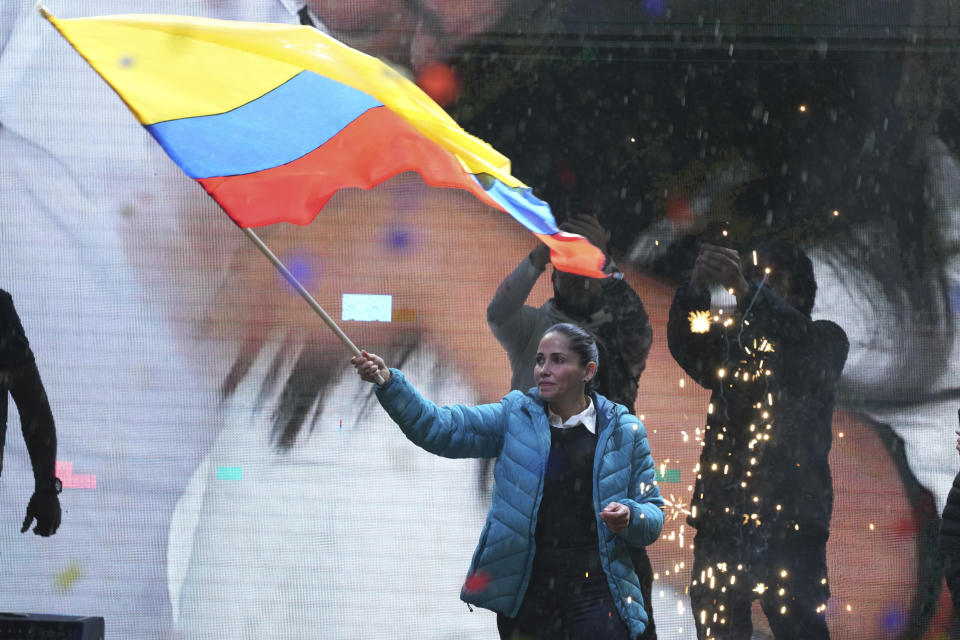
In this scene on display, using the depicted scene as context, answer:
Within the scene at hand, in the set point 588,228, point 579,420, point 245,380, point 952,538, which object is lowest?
point 952,538

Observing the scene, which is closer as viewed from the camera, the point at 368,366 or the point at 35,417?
the point at 368,366

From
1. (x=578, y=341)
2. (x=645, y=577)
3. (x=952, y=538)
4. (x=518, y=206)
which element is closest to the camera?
(x=518, y=206)

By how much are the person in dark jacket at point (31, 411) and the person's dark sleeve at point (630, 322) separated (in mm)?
2475

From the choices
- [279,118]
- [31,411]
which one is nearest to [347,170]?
[279,118]

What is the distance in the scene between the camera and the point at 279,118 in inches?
134

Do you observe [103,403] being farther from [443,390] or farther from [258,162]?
[258,162]

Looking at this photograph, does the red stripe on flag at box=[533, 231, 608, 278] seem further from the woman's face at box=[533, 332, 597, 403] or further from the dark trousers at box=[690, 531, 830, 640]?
the dark trousers at box=[690, 531, 830, 640]

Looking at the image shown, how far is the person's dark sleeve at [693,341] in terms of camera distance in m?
5.31

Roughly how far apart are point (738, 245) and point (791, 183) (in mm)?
392

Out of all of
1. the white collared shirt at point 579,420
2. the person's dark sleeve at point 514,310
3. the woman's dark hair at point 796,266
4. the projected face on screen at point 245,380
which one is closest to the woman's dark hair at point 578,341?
the white collared shirt at point 579,420

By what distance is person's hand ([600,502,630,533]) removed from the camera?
3156mm

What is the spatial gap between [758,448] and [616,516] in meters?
2.33

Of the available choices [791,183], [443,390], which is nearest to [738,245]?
[791,183]

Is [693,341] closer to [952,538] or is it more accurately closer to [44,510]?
[952,538]
